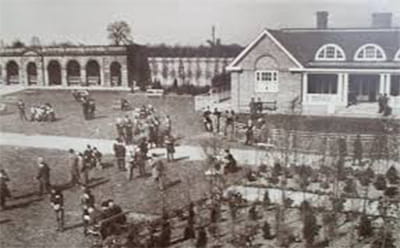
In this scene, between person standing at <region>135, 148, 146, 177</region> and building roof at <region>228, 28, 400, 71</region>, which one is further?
person standing at <region>135, 148, 146, 177</region>

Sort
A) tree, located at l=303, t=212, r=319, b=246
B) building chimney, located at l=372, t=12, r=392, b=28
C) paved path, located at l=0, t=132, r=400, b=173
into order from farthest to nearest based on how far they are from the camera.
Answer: paved path, located at l=0, t=132, r=400, b=173
tree, located at l=303, t=212, r=319, b=246
building chimney, located at l=372, t=12, r=392, b=28

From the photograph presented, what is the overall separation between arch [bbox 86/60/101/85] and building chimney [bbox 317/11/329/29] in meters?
1.43

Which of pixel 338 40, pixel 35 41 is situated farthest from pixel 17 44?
pixel 338 40

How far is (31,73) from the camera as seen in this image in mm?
4441

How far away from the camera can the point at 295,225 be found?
420 cm

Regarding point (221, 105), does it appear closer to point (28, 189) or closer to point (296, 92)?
point (296, 92)

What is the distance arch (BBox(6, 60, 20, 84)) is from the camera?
436 centimetres

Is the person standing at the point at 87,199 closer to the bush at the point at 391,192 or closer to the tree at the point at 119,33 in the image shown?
the tree at the point at 119,33

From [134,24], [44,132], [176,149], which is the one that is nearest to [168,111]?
[176,149]

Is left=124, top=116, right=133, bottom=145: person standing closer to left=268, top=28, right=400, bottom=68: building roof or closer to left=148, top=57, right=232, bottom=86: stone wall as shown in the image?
left=148, top=57, right=232, bottom=86: stone wall

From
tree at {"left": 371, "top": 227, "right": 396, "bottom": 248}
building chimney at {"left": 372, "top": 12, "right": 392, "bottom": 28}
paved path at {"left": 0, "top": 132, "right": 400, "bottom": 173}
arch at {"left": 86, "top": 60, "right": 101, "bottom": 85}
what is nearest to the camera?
building chimney at {"left": 372, "top": 12, "right": 392, "bottom": 28}

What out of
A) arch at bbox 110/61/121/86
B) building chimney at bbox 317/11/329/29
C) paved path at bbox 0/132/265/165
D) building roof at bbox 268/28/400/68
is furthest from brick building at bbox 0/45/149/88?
building chimney at bbox 317/11/329/29

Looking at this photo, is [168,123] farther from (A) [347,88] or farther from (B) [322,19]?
(A) [347,88]

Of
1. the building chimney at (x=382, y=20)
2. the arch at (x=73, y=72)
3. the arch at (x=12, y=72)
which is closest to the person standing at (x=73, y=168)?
the arch at (x=73, y=72)
